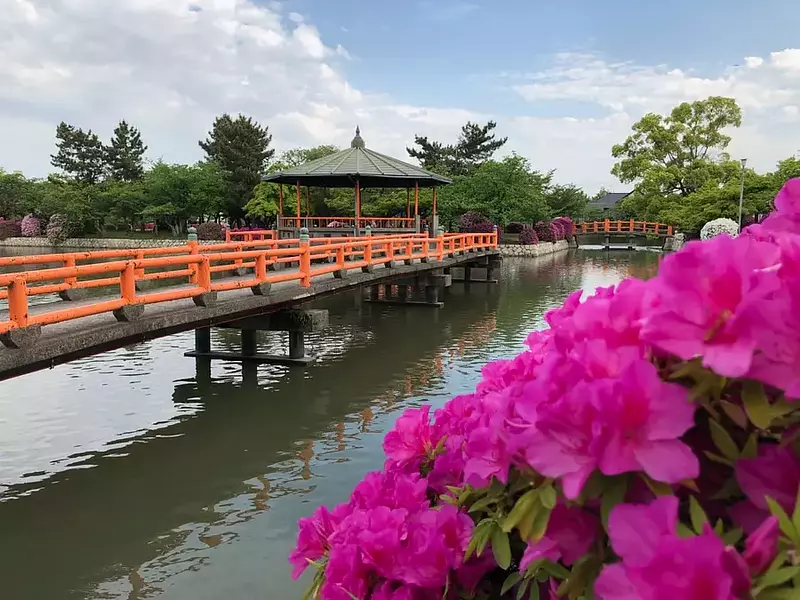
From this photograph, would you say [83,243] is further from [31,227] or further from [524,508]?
[524,508]

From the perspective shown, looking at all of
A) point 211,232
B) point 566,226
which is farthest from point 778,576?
point 566,226

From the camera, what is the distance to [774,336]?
881 mm

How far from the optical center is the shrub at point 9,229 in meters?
46.6

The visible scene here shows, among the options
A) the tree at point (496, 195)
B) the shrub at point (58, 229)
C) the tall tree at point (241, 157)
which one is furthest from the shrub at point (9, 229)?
the tree at point (496, 195)

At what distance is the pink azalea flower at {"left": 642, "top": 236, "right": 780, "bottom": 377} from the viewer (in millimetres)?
880

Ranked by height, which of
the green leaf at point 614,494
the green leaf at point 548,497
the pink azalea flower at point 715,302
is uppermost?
the pink azalea flower at point 715,302

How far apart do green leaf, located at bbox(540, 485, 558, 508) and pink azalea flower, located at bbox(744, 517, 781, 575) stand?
256mm

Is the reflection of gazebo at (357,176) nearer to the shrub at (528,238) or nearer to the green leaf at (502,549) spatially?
the shrub at (528,238)

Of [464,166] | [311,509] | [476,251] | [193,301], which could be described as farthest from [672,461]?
[464,166]

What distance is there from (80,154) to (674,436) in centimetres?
6398

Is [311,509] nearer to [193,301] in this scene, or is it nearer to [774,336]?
[193,301]

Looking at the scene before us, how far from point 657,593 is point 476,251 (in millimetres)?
20828

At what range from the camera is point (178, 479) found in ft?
20.0

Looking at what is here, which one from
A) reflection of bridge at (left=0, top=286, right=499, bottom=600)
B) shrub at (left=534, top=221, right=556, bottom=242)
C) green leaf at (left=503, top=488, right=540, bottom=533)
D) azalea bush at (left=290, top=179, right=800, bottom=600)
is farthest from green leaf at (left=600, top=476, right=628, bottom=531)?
shrub at (left=534, top=221, right=556, bottom=242)
